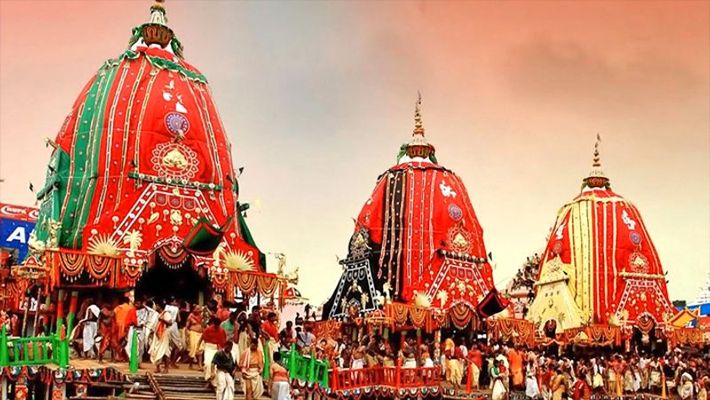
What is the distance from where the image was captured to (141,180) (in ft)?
66.5

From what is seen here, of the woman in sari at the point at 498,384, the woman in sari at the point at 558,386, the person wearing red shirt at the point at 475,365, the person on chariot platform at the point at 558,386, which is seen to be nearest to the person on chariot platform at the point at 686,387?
the person on chariot platform at the point at 558,386

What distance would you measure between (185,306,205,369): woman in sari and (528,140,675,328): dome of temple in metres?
18.9

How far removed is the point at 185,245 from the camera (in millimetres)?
19156

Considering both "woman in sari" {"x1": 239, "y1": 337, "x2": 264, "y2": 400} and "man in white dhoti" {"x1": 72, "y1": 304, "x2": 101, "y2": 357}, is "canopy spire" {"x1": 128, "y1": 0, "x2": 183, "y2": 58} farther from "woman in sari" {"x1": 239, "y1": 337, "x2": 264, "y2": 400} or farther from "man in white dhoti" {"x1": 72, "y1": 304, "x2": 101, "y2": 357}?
"woman in sari" {"x1": 239, "y1": 337, "x2": 264, "y2": 400}

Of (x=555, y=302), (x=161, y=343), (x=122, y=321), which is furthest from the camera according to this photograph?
(x=555, y=302)

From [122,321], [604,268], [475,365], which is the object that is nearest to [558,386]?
[475,365]

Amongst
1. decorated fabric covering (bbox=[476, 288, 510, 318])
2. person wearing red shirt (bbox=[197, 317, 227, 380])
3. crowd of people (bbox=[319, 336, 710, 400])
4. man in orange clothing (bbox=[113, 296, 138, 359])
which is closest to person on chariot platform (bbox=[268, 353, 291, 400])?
person wearing red shirt (bbox=[197, 317, 227, 380])

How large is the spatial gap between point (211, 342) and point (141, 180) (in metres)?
7.35

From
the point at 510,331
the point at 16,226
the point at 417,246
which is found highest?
the point at 16,226

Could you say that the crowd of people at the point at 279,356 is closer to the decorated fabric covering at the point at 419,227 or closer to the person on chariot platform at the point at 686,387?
the person on chariot platform at the point at 686,387

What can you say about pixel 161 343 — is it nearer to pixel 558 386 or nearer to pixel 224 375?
pixel 224 375

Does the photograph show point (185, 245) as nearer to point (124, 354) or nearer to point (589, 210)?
point (124, 354)

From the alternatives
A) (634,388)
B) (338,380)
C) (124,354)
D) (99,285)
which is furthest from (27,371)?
(634,388)

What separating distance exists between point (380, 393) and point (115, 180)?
8051 millimetres
